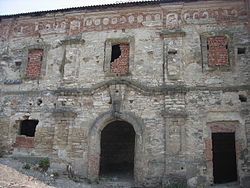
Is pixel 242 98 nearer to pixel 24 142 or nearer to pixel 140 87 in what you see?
pixel 140 87

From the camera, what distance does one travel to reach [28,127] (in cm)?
1278

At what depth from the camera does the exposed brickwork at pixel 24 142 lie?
457 inches

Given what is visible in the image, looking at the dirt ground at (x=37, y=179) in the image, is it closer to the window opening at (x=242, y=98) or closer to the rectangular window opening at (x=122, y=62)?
the rectangular window opening at (x=122, y=62)

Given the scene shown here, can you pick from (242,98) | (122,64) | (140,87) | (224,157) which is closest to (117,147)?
(140,87)

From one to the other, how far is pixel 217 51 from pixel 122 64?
13.4ft

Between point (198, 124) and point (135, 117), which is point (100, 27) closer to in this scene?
point (135, 117)

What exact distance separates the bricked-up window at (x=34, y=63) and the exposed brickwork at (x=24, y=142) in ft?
9.74

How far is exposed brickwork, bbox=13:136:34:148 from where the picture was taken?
457 inches

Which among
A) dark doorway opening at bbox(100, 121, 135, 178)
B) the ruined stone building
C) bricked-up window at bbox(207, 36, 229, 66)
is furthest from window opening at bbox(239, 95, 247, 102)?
dark doorway opening at bbox(100, 121, 135, 178)

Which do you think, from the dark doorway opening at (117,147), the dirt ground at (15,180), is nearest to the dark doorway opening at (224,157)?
the dark doorway opening at (117,147)

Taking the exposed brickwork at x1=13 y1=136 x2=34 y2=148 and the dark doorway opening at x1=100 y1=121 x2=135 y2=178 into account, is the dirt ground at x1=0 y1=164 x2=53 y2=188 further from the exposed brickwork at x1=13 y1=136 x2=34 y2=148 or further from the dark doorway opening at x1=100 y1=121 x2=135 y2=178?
the dark doorway opening at x1=100 y1=121 x2=135 y2=178

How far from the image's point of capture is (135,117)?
10.8 meters

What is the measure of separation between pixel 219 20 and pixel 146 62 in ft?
11.9

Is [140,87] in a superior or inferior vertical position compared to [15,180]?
superior
